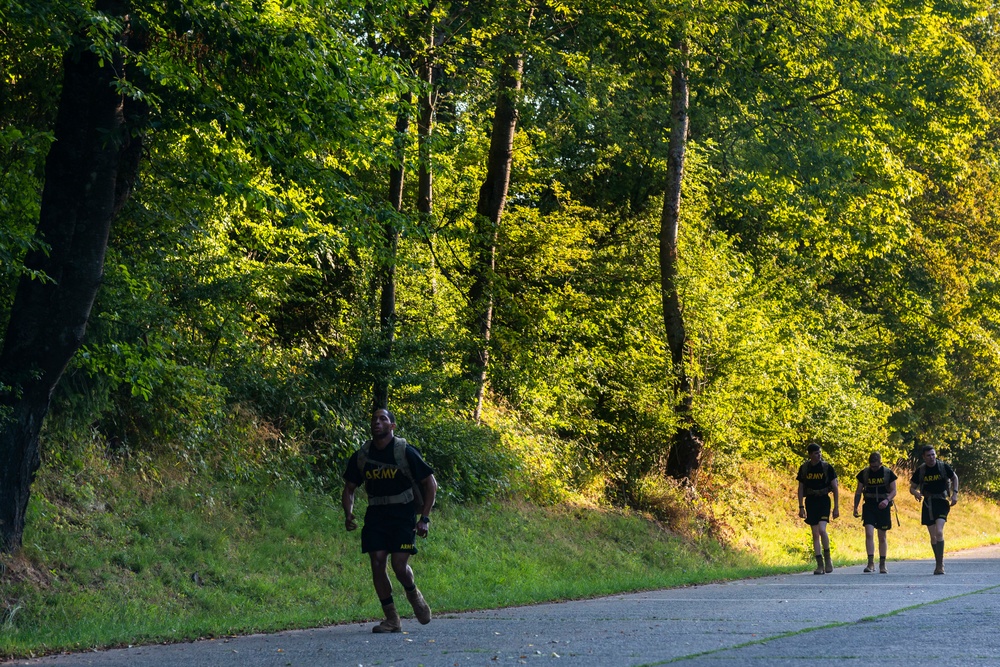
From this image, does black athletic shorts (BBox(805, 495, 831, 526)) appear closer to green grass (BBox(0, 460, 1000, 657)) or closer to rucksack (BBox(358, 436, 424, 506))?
green grass (BBox(0, 460, 1000, 657))

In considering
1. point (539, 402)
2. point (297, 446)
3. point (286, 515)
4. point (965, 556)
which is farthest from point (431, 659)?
point (965, 556)

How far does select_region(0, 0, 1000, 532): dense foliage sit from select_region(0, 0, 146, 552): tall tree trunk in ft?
1.21

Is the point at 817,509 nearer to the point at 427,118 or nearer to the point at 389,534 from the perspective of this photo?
the point at 427,118

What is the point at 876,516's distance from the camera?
70.8 ft

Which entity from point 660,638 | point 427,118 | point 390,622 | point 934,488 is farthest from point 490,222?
point 660,638

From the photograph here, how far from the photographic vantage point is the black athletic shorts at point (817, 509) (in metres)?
21.2

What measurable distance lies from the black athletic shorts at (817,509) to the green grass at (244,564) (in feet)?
4.27

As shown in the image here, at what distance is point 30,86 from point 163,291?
9.90 ft

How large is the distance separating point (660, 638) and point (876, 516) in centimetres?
1257

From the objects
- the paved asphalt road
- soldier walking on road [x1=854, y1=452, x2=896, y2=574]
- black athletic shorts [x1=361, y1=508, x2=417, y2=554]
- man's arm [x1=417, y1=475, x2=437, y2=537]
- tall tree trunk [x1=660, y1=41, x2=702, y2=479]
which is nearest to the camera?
the paved asphalt road

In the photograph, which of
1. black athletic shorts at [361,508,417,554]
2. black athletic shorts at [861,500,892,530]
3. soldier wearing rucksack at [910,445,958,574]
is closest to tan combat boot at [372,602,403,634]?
black athletic shorts at [361,508,417,554]

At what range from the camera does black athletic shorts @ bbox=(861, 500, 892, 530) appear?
845 inches

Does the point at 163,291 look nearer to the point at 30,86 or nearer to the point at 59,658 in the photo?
the point at 30,86

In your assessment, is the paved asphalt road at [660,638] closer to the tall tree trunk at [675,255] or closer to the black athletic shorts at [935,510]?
the black athletic shorts at [935,510]
